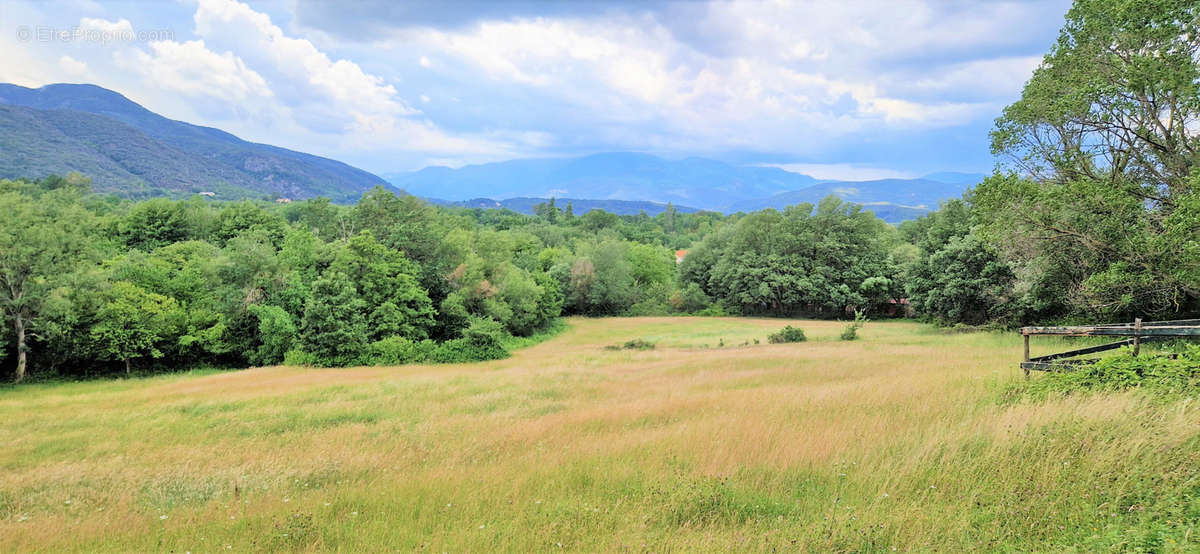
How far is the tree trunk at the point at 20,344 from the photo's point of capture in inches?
1249

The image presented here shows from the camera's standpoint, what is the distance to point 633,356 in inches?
1144

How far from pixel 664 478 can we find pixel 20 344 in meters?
42.5

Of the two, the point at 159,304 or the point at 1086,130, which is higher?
the point at 1086,130

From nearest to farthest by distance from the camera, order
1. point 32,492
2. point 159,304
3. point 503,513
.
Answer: point 503,513
point 32,492
point 159,304

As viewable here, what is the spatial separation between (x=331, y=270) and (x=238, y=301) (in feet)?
23.9

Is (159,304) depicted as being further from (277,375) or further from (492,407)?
(492,407)

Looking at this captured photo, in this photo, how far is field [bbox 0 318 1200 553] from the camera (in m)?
5.24

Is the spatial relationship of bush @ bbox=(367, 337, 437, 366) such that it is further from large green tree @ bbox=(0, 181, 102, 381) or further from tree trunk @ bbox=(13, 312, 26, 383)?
tree trunk @ bbox=(13, 312, 26, 383)

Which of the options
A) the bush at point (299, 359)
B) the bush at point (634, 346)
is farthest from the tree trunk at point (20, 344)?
the bush at point (634, 346)

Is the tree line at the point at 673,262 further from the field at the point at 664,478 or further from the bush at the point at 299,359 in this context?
the field at the point at 664,478

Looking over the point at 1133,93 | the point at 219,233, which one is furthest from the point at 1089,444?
the point at 219,233

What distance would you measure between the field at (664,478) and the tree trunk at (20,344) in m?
26.7

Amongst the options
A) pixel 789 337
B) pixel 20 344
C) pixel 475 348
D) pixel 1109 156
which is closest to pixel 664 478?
pixel 1109 156

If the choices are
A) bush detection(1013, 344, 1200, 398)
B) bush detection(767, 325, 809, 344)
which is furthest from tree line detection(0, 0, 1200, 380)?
bush detection(767, 325, 809, 344)
